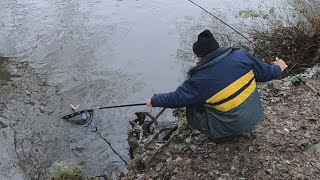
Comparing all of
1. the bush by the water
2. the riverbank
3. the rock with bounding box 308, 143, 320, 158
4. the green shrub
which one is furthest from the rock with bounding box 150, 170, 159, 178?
the bush by the water

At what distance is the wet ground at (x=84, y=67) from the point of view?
8.23m

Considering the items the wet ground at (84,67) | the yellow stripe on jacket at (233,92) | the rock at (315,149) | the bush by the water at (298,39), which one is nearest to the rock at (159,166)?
the yellow stripe on jacket at (233,92)

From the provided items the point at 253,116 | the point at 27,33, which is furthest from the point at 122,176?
the point at 27,33

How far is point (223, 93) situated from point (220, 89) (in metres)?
0.07

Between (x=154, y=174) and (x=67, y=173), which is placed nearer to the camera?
(x=154, y=174)

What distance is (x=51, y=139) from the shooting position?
8.52m

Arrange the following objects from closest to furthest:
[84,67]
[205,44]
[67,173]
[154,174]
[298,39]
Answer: [205,44], [154,174], [67,173], [298,39], [84,67]

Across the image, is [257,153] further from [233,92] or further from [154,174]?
[154,174]

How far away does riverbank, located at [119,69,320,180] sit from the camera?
A: 523 cm

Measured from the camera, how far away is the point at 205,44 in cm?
477

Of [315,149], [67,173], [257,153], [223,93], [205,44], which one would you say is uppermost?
[205,44]

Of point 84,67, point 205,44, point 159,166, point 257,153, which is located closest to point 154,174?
point 159,166

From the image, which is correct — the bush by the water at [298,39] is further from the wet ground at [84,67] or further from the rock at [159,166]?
the rock at [159,166]

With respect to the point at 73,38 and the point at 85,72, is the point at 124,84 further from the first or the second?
the point at 73,38
